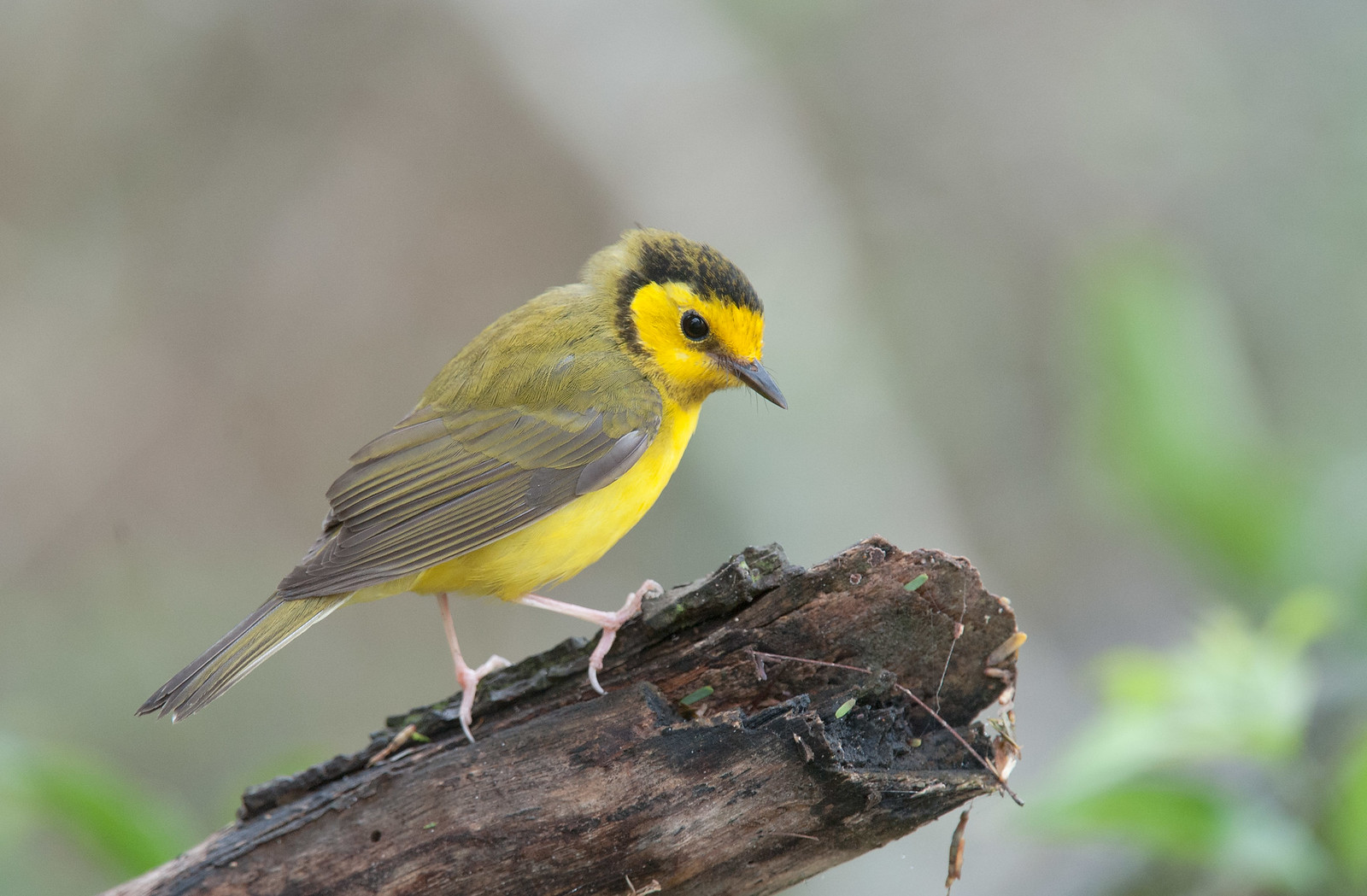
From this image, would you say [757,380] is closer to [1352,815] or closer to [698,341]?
[698,341]

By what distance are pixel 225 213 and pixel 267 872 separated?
6.77 m

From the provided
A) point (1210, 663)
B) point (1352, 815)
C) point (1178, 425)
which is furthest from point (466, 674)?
point (1178, 425)

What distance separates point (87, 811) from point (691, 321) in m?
2.47

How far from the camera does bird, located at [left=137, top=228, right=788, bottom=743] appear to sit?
343cm

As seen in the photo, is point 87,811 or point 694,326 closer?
point 87,811

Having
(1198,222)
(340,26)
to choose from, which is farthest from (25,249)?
(1198,222)

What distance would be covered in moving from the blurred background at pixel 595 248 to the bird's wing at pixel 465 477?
2671mm

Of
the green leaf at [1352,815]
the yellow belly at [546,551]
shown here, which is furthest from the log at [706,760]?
the green leaf at [1352,815]

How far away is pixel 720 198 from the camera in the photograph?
7082 millimetres

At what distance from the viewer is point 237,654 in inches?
126

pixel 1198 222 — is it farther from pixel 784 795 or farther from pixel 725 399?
pixel 784 795

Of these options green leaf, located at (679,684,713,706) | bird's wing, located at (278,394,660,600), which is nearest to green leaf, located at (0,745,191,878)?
bird's wing, located at (278,394,660,600)

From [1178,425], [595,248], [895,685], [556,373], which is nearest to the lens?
[895,685]

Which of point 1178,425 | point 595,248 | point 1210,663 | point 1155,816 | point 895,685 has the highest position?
point 595,248
